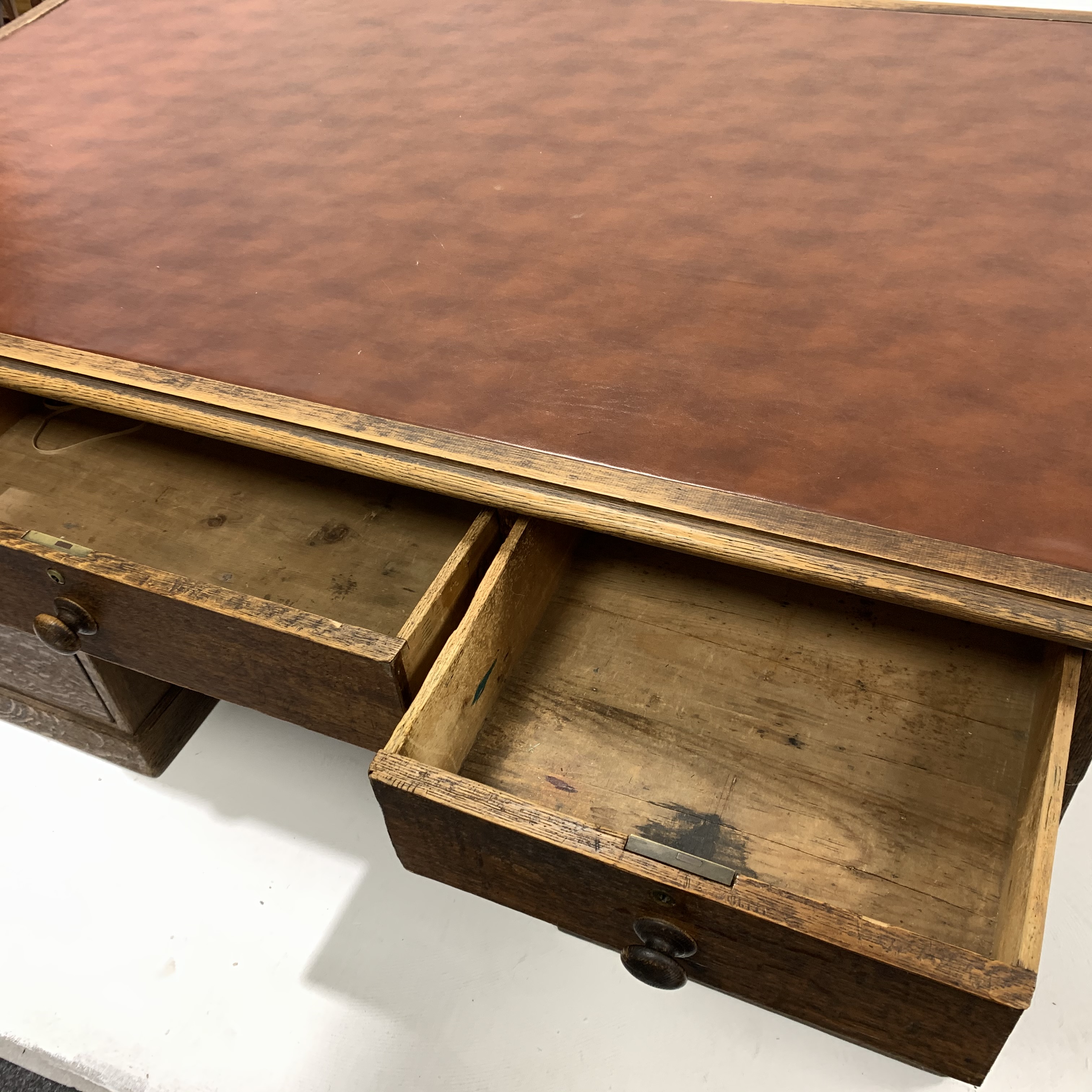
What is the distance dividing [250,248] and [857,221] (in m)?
0.63

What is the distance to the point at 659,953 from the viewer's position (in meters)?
0.70

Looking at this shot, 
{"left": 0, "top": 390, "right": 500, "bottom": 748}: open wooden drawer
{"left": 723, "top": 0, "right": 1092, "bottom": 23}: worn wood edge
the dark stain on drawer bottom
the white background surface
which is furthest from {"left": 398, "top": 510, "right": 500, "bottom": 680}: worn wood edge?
{"left": 723, "top": 0, "right": 1092, "bottom": 23}: worn wood edge

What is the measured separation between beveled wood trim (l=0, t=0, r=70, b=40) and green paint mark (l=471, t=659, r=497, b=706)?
4.19ft

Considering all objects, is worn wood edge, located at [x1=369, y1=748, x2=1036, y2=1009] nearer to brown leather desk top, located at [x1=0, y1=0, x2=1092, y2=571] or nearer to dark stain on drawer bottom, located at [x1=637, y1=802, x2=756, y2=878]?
dark stain on drawer bottom, located at [x1=637, y1=802, x2=756, y2=878]

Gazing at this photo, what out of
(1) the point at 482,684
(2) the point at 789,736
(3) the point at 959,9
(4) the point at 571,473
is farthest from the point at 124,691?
(3) the point at 959,9

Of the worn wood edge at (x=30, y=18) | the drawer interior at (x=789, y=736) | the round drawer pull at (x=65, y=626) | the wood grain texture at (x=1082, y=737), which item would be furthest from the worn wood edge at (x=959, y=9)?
the round drawer pull at (x=65, y=626)

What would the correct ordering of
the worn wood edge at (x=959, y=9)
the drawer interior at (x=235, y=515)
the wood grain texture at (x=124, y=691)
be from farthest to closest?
1. the worn wood edge at (x=959, y=9)
2. the wood grain texture at (x=124, y=691)
3. the drawer interior at (x=235, y=515)

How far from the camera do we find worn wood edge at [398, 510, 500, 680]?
770 millimetres

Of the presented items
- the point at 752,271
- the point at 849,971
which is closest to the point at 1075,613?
the point at 849,971

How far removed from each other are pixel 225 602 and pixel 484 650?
21cm

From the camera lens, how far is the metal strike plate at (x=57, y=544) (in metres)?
0.85

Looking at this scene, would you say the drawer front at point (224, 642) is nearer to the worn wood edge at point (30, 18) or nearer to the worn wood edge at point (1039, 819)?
the worn wood edge at point (1039, 819)

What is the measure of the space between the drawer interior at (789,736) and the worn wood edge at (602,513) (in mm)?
61

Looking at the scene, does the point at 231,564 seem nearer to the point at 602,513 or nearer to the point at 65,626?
the point at 65,626
